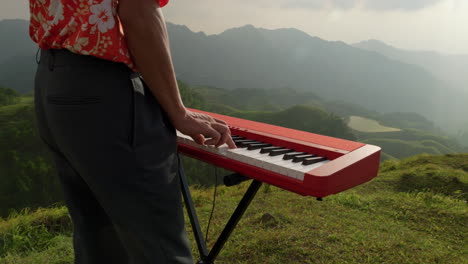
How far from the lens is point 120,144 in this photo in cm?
108

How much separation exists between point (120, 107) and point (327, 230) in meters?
3.08

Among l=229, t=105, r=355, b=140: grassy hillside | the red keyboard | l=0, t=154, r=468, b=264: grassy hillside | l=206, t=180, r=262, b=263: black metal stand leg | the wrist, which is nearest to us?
the red keyboard

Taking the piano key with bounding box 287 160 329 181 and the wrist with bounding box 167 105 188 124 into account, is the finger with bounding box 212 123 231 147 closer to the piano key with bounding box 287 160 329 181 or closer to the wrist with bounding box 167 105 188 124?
the wrist with bounding box 167 105 188 124

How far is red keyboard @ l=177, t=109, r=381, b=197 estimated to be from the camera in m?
1.16

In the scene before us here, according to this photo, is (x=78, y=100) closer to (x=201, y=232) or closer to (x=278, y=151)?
(x=278, y=151)

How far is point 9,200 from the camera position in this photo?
666 inches

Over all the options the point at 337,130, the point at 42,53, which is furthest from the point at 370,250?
the point at 337,130

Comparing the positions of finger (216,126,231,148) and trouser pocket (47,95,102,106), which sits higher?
trouser pocket (47,95,102,106)

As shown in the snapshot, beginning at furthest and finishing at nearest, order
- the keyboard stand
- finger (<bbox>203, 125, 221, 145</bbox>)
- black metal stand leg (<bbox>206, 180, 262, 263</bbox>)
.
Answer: the keyboard stand, black metal stand leg (<bbox>206, 180, 262, 263</bbox>), finger (<bbox>203, 125, 221, 145</bbox>)

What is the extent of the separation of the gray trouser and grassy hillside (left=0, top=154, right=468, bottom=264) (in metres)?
2.05

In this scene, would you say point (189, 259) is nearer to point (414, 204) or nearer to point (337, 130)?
point (414, 204)

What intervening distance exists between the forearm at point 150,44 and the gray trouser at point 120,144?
0.05 metres

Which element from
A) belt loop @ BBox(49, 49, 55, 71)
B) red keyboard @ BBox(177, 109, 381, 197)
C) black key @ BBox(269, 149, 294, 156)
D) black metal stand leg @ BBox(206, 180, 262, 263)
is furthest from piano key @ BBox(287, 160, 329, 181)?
belt loop @ BBox(49, 49, 55, 71)

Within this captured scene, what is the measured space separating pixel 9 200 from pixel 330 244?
18773 millimetres
